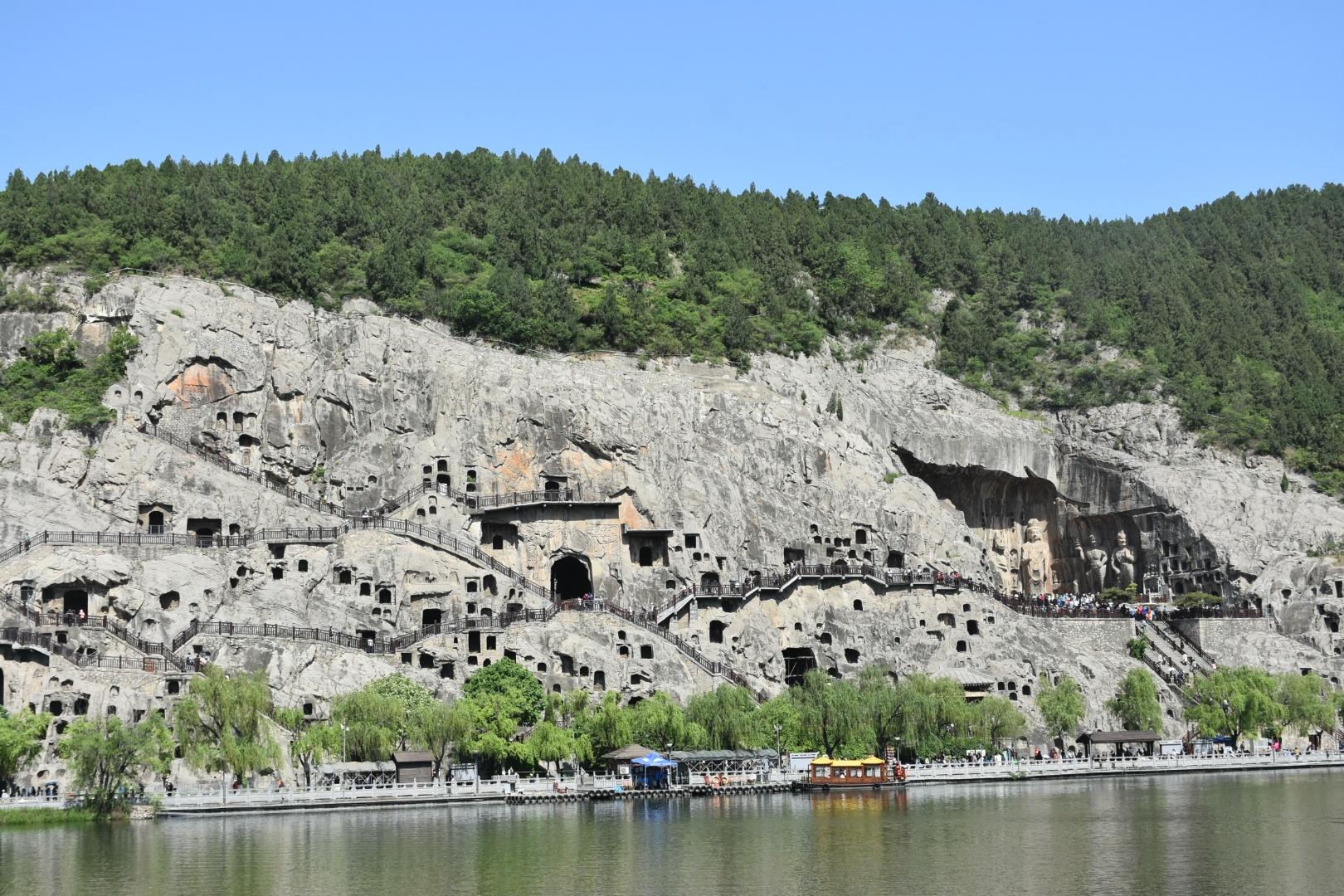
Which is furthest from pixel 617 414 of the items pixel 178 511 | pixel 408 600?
pixel 178 511

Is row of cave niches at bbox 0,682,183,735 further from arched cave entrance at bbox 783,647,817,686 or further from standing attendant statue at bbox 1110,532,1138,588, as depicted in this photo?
standing attendant statue at bbox 1110,532,1138,588

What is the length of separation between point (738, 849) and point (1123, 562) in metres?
72.1

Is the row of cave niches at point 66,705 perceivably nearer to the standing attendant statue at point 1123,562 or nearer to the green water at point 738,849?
the green water at point 738,849

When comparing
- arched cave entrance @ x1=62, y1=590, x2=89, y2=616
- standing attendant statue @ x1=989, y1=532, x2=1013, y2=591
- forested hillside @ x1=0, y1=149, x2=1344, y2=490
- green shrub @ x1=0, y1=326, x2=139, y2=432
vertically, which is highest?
forested hillside @ x1=0, y1=149, x2=1344, y2=490

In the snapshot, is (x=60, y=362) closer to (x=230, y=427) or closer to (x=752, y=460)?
(x=230, y=427)

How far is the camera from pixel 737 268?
450ft

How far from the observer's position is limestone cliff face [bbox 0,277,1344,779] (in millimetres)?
88000

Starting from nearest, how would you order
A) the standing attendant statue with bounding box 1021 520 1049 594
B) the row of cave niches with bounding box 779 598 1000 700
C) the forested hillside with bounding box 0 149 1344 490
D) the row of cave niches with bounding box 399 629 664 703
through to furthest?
the row of cave niches with bounding box 399 629 664 703
the row of cave niches with bounding box 779 598 1000 700
the forested hillside with bounding box 0 149 1344 490
the standing attendant statue with bounding box 1021 520 1049 594

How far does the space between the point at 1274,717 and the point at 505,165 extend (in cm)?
8871

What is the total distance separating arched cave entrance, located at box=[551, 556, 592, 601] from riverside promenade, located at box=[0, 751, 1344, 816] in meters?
23.8

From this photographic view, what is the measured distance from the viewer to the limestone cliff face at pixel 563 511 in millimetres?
88000

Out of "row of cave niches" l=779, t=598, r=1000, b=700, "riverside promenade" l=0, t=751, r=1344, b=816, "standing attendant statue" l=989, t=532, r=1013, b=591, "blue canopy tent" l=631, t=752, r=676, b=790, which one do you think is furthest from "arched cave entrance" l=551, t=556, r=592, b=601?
"standing attendant statue" l=989, t=532, r=1013, b=591

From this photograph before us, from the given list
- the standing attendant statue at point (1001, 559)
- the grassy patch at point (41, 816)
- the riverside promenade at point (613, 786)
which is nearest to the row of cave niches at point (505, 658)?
the riverside promenade at point (613, 786)

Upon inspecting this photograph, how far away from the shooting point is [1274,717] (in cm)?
9300
